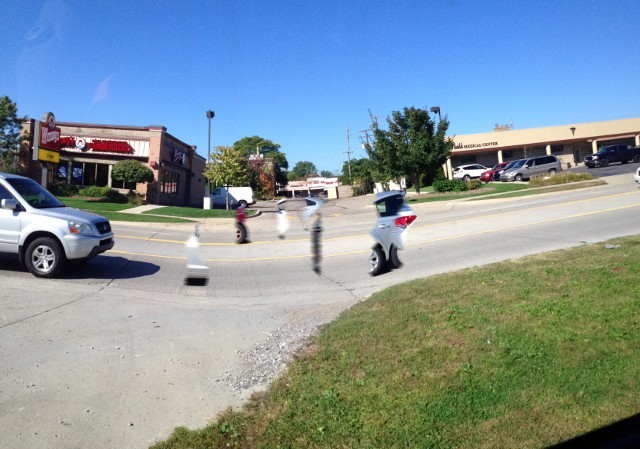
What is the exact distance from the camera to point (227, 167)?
8.75 ft

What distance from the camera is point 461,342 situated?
4973 millimetres

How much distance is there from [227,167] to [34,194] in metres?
2.14

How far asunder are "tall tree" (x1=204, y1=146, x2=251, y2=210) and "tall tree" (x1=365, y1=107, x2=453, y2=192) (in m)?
0.85

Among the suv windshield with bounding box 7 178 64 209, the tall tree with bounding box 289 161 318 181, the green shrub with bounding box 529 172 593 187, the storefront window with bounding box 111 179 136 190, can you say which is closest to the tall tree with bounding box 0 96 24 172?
the suv windshield with bounding box 7 178 64 209

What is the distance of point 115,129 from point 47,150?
21.5 inches

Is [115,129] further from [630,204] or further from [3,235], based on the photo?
[630,204]

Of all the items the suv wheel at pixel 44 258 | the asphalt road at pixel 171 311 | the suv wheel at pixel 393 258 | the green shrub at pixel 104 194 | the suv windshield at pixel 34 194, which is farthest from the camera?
the suv wheel at pixel 44 258

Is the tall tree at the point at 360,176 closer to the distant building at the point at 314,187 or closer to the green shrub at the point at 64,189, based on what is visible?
the distant building at the point at 314,187

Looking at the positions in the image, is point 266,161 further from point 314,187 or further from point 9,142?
point 9,142

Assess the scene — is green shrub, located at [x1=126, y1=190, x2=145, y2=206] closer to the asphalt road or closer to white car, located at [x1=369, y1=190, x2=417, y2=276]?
the asphalt road

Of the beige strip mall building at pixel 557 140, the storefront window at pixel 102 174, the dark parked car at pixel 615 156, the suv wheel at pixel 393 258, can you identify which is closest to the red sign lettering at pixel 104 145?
the storefront window at pixel 102 174

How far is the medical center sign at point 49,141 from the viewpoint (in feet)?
8.15

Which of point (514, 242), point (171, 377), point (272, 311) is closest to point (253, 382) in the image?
point (171, 377)

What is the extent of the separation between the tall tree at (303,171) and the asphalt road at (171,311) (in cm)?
32
